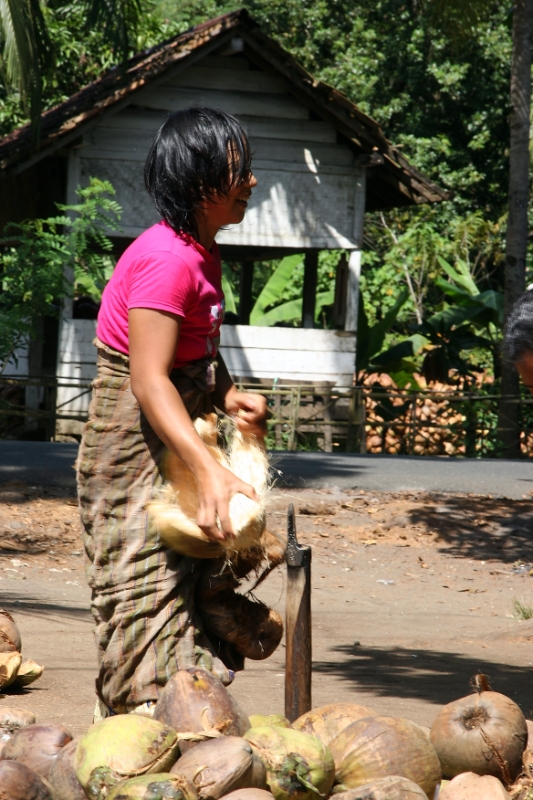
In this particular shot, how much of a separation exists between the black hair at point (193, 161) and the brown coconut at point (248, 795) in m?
1.43

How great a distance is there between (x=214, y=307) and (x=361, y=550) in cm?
579

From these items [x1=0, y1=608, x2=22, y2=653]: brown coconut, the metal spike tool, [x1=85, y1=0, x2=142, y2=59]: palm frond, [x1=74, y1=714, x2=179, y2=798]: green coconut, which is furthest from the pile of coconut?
[x1=85, y1=0, x2=142, y2=59]: palm frond

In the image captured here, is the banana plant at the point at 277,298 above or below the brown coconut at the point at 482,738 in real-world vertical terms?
above

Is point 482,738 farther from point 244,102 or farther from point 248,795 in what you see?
point 244,102

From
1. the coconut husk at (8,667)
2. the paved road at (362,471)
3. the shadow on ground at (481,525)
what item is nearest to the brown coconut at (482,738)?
the coconut husk at (8,667)

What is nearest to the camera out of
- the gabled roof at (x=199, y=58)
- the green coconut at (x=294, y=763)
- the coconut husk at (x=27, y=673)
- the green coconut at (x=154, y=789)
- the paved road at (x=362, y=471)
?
the green coconut at (x=154, y=789)

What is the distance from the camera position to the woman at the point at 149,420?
8.39ft

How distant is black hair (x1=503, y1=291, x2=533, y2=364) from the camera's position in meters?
2.44

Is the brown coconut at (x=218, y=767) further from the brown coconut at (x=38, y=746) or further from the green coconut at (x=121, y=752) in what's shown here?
the brown coconut at (x=38, y=746)

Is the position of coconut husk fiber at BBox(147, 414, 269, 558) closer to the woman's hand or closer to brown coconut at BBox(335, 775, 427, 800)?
the woman's hand

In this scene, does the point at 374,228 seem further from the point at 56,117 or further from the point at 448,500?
the point at 448,500

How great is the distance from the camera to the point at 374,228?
895 inches

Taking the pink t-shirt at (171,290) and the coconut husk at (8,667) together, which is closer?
the pink t-shirt at (171,290)

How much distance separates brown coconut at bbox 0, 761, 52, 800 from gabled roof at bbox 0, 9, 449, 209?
12269 millimetres
